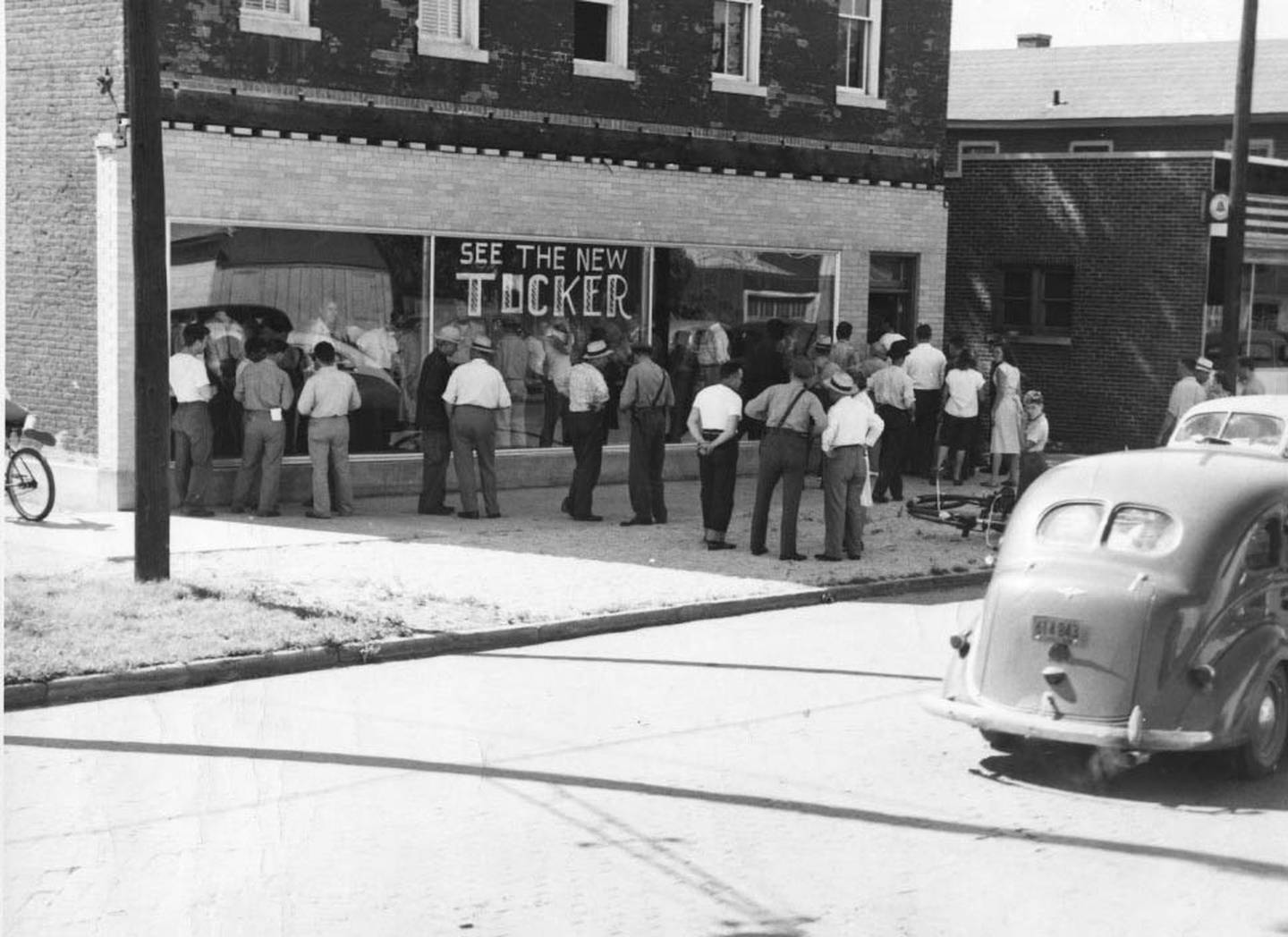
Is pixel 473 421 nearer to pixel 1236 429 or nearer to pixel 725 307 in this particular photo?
pixel 725 307

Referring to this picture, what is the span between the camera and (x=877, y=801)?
880cm

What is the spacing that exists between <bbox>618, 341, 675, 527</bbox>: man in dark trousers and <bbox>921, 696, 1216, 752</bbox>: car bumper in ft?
29.5

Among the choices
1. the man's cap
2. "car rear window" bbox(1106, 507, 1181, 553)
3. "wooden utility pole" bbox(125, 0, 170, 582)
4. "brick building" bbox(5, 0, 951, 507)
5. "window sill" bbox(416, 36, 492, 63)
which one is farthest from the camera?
"window sill" bbox(416, 36, 492, 63)

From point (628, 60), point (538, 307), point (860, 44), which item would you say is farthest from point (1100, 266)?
point (538, 307)

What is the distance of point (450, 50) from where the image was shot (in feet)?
67.0

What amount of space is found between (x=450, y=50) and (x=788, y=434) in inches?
268

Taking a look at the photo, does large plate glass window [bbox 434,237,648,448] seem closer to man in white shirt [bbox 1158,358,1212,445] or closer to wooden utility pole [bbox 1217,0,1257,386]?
man in white shirt [bbox 1158,358,1212,445]

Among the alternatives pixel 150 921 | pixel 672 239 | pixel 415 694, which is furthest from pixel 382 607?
pixel 672 239

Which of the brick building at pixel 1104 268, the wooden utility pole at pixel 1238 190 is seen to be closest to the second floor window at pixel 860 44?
the wooden utility pole at pixel 1238 190

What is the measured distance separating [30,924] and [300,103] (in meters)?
13.7

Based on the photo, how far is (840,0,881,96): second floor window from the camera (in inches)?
979

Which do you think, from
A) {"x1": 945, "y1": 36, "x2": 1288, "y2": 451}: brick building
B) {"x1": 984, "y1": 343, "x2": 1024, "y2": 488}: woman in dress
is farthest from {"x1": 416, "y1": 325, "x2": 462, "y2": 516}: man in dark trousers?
{"x1": 945, "y1": 36, "x2": 1288, "y2": 451}: brick building

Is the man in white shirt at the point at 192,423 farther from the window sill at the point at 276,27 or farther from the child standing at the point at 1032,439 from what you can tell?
the child standing at the point at 1032,439

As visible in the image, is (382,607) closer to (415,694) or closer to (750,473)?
(415,694)
